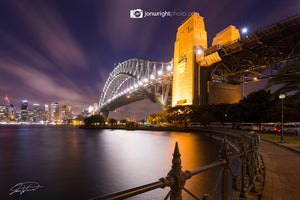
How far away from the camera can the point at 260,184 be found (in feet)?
17.7

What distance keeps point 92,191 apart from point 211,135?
108 ft

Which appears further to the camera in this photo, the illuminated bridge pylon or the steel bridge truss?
the illuminated bridge pylon

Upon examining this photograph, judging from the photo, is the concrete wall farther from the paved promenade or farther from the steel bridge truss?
the paved promenade

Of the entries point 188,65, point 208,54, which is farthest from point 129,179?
point 188,65

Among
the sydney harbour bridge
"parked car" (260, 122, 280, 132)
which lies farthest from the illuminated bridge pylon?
"parked car" (260, 122, 280, 132)

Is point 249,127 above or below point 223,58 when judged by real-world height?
below

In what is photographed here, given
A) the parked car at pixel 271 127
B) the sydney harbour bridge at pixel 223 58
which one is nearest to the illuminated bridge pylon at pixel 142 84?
the sydney harbour bridge at pixel 223 58

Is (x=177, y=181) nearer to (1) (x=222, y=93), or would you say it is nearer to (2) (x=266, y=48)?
(2) (x=266, y=48)

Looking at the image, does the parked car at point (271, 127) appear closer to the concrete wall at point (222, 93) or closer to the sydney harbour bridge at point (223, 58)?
the sydney harbour bridge at point (223, 58)
